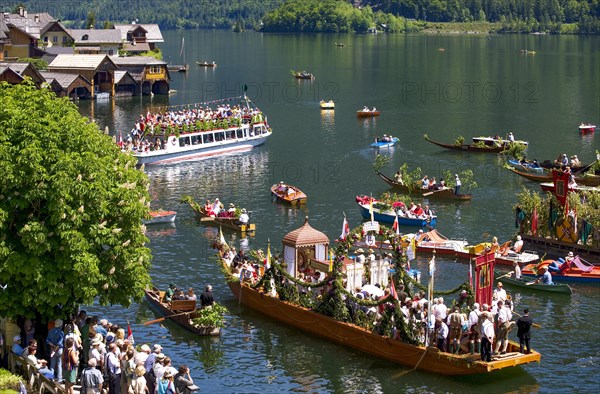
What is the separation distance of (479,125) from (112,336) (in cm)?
8334

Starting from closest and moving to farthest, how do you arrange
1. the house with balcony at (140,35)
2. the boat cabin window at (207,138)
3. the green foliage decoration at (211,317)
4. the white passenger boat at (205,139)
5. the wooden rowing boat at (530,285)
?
the green foliage decoration at (211,317), the wooden rowing boat at (530,285), the white passenger boat at (205,139), the boat cabin window at (207,138), the house with balcony at (140,35)

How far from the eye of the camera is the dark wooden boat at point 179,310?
48500 millimetres

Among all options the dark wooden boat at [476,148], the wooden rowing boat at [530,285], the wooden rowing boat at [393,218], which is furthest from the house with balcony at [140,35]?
the wooden rowing boat at [530,285]

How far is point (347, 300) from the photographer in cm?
4709

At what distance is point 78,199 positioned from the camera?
4072cm

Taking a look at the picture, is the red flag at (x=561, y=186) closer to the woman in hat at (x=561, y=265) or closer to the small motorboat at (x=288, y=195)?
the woman in hat at (x=561, y=265)

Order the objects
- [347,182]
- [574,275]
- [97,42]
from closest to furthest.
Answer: [574,275] → [347,182] → [97,42]

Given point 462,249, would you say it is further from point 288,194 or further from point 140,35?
point 140,35

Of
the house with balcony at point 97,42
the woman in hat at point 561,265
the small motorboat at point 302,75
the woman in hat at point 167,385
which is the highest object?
the house with balcony at point 97,42

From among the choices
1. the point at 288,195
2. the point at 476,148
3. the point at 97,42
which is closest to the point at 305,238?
the point at 288,195

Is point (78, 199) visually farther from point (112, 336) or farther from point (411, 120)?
point (411, 120)

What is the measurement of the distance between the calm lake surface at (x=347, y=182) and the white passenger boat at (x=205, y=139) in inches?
51.7

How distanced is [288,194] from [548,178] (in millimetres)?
21083

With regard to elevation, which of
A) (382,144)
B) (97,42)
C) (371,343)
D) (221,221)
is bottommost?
(371,343)
